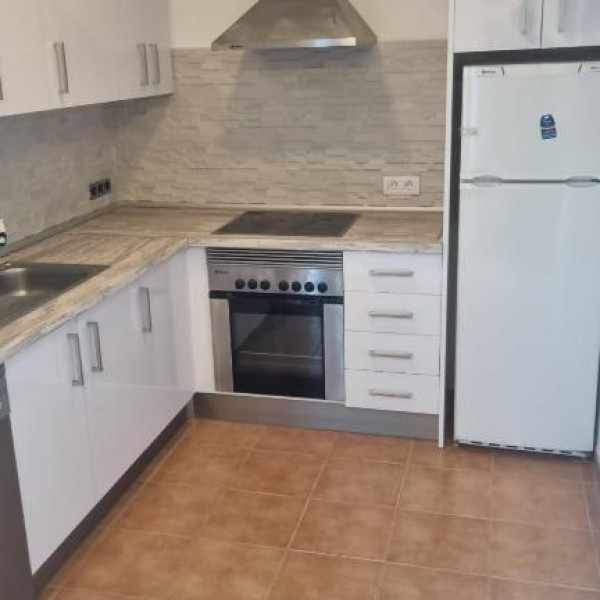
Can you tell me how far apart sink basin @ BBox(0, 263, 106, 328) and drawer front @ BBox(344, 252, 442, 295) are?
98 centimetres

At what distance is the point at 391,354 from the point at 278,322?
1.64 feet

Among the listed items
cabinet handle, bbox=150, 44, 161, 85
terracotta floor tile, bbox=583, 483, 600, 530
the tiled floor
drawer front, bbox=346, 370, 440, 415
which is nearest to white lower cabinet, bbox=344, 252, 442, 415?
drawer front, bbox=346, 370, 440, 415

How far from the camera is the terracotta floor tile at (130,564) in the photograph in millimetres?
2539

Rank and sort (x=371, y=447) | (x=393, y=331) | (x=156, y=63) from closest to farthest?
(x=393, y=331), (x=371, y=447), (x=156, y=63)

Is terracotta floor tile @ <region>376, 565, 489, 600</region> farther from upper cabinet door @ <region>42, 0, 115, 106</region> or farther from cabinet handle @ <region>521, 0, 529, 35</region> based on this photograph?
upper cabinet door @ <region>42, 0, 115, 106</region>

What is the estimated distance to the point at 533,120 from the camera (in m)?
2.83

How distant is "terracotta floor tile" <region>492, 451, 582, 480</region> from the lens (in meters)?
3.13

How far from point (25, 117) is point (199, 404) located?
1.44 meters

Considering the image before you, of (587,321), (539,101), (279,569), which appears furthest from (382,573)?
(539,101)

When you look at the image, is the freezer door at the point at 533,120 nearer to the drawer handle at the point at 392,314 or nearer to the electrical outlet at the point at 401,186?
the drawer handle at the point at 392,314

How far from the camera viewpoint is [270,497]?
301 cm

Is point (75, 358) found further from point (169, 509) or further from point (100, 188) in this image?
point (100, 188)

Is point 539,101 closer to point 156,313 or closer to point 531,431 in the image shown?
point 531,431

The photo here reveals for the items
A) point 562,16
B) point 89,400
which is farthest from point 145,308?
point 562,16
